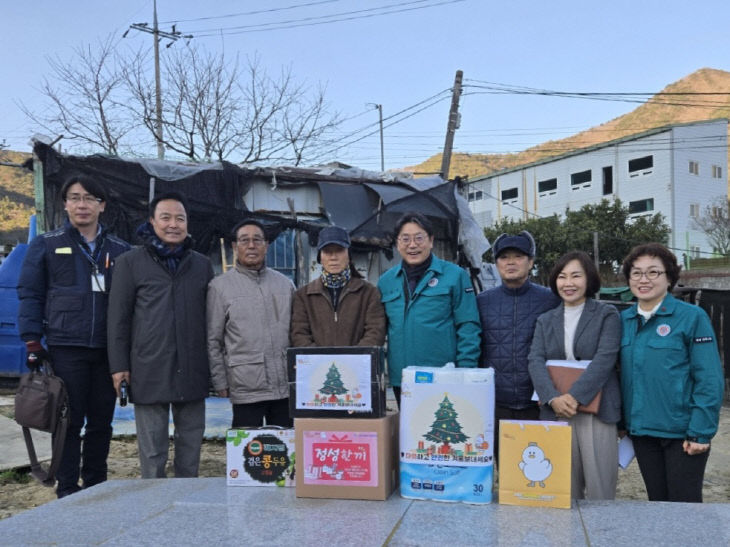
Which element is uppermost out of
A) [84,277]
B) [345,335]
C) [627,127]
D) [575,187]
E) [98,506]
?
[627,127]

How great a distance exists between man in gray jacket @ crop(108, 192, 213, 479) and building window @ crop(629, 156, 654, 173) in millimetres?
32200

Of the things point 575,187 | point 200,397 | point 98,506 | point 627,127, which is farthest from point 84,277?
point 627,127

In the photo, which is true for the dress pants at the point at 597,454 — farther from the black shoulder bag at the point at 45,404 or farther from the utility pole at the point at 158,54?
the utility pole at the point at 158,54

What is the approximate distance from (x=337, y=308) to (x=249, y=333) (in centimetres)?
51

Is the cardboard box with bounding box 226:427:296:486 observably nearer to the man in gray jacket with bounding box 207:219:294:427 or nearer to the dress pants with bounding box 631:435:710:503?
the man in gray jacket with bounding box 207:219:294:427

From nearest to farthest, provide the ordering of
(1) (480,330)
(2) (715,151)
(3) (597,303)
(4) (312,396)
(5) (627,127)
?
(4) (312,396)
(3) (597,303)
(1) (480,330)
(2) (715,151)
(5) (627,127)

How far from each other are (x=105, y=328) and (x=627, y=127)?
14470cm

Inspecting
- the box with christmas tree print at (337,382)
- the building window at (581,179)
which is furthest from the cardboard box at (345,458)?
the building window at (581,179)

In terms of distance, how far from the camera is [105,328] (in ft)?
11.0

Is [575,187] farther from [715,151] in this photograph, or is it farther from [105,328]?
[105,328]

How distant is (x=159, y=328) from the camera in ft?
10.5

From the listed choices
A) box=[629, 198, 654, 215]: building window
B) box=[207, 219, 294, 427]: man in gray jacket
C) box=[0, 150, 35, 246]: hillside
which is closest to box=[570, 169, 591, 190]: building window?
box=[629, 198, 654, 215]: building window

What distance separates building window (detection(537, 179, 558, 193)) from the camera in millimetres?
36688

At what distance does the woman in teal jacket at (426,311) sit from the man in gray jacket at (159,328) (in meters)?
1.06
